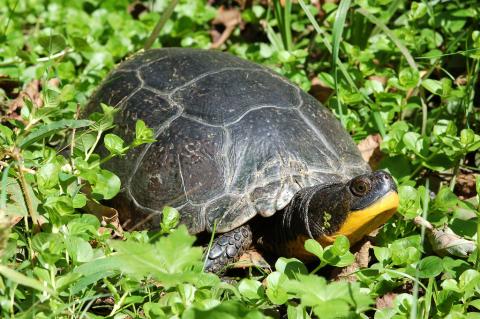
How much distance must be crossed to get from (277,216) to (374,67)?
1.33 metres

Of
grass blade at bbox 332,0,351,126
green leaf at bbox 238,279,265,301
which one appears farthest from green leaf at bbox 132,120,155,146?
grass blade at bbox 332,0,351,126

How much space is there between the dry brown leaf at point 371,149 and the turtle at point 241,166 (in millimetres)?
355

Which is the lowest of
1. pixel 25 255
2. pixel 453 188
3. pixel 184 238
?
pixel 453 188

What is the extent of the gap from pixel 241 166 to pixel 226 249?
1.21 feet

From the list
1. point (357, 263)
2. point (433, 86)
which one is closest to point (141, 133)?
point (357, 263)

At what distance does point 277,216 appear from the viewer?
3033mm

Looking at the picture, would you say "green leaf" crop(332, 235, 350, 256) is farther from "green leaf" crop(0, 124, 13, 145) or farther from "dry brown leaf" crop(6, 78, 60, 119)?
"dry brown leaf" crop(6, 78, 60, 119)

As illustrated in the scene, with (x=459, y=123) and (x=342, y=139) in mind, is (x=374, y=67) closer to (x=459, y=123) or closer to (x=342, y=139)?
(x=459, y=123)

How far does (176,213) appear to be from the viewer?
2611 millimetres

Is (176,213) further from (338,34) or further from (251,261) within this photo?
(338,34)

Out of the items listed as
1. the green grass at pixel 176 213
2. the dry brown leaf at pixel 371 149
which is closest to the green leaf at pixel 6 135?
the green grass at pixel 176 213

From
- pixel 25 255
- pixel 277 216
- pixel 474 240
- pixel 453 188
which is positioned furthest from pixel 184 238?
pixel 453 188

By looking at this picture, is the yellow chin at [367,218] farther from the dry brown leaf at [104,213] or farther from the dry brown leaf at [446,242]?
the dry brown leaf at [104,213]

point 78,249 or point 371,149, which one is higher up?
point 78,249
